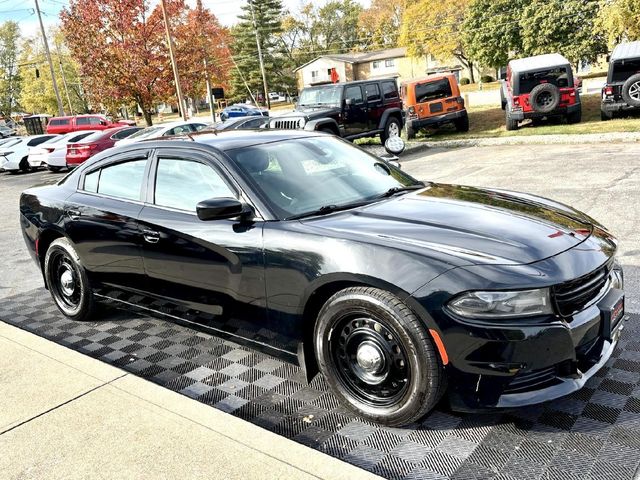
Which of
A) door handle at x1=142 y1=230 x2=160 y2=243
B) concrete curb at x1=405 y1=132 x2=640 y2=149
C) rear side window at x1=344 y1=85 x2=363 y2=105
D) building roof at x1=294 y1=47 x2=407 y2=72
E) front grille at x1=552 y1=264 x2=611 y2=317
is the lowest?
concrete curb at x1=405 y1=132 x2=640 y2=149

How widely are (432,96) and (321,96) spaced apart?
14.4 feet

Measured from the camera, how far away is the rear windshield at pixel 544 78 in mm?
16688

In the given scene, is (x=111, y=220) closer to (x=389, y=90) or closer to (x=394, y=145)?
(x=394, y=145)

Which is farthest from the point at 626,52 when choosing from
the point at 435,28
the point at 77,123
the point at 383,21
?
the point at 383,21

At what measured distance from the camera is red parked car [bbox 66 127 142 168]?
18000 mm

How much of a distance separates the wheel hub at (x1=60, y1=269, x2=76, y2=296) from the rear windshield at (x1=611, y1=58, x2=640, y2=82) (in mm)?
16005

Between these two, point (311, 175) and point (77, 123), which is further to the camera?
point (77, 123)

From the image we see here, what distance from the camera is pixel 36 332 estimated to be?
4.73 m

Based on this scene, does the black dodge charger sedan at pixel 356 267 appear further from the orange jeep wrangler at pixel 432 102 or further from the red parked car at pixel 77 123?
the red parked car at pixel 77 123

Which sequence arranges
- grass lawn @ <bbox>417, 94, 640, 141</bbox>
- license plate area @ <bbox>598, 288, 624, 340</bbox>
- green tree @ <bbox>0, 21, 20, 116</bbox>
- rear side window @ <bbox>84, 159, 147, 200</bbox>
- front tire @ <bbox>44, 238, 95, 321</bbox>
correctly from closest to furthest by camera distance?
license plate area @ <bbox>598, 288, 624, 340</bbox>, rear side window @ <bbox>84, 159, 147, 200</bbox>, front tire @ <bbox>44, 238, 95, 321</bbox>, grass lawn @ <bbox>417, 94, 640, 141</bbox>, green tree @ <bbox>0, 21, 20, 116</bbox>

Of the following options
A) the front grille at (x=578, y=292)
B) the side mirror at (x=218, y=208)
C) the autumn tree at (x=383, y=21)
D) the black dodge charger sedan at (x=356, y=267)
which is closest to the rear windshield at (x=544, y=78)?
the black dodge charger sedan at (x=356, y=267)

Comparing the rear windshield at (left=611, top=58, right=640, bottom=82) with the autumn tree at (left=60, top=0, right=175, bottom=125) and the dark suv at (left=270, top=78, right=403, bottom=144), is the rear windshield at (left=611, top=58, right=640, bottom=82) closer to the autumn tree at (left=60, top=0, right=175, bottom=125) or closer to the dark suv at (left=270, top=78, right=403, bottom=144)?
the dark suv at (left=270, top=78, right=403, bottom=144)

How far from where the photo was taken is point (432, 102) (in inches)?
726

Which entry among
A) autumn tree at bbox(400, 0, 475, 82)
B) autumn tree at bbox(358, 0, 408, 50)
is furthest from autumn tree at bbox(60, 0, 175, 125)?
autumn tree at bbox(358, 0, 408, 50)
